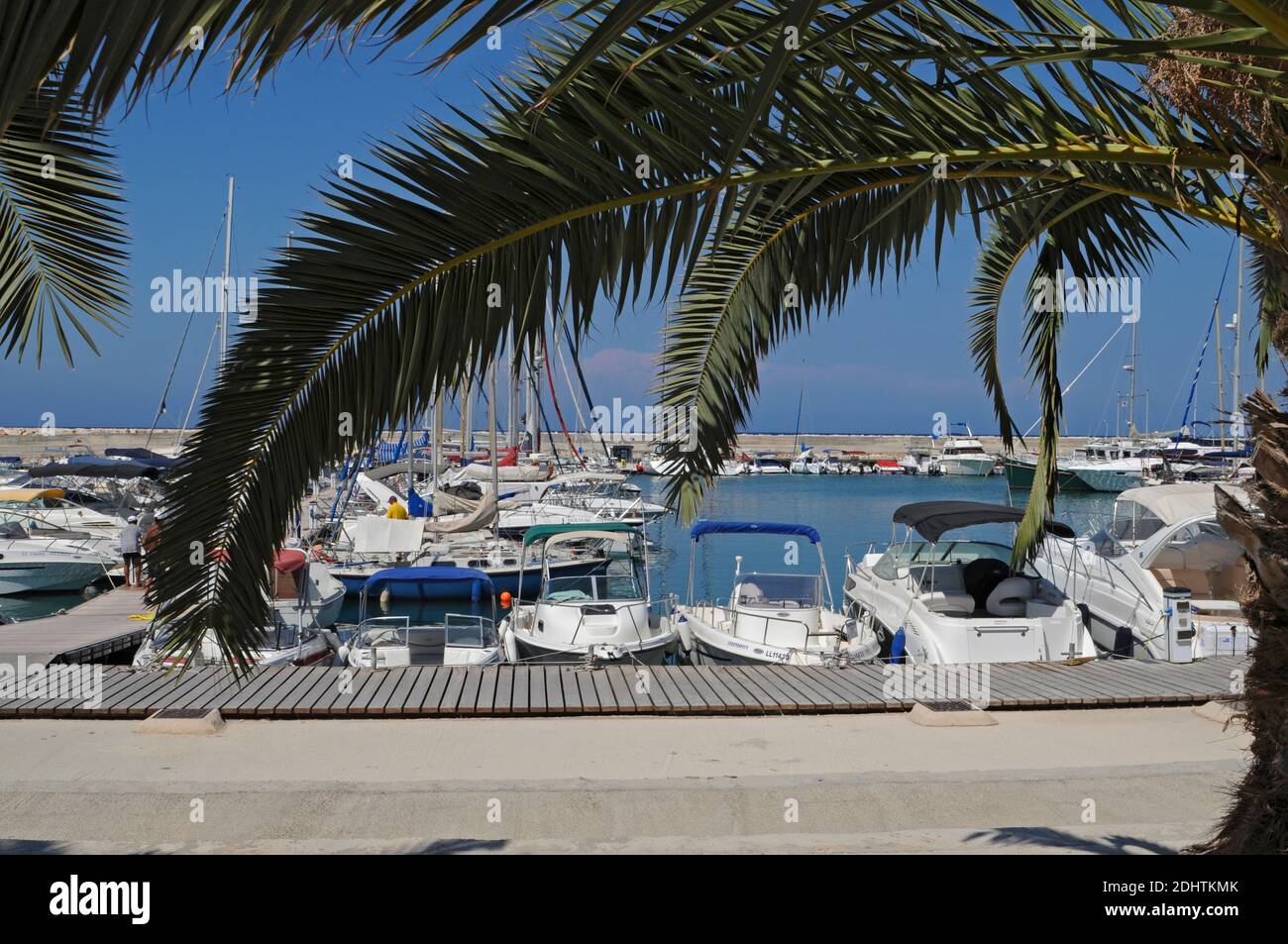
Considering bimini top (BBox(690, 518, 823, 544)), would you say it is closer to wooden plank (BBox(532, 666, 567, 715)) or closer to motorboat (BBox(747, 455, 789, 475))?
wooden plank (BBox(532, 666, 567, 715))

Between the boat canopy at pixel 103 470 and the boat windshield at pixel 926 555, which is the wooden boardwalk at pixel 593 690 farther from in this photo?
the boat canopy at pixel 103 470

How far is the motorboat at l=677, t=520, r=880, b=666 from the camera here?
523 inches

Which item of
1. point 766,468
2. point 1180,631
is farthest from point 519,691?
point 766,468

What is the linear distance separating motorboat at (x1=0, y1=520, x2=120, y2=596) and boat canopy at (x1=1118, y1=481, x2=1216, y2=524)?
21589 mm

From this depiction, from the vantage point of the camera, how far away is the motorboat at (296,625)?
11.8 m

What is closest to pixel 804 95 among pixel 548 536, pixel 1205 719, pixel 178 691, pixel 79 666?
pixel 1205 719

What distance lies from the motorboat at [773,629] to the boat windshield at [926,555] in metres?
1.53

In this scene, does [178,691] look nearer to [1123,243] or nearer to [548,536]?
[548,536]

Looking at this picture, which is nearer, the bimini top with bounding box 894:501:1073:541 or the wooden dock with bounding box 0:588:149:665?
the wooden dock with bounding box 0:588:149:665

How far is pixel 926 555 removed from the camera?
16.3 m

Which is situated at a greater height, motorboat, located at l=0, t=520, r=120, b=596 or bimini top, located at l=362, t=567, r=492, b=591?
bimini top, located at l=362, t=567, r=492, b=591

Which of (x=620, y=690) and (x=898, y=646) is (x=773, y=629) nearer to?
(x=898, y=646)

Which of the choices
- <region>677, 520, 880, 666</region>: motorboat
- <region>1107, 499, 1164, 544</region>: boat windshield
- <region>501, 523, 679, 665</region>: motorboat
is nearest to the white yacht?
<region>1107, 499, 1164, 544</region>: boat windshield
